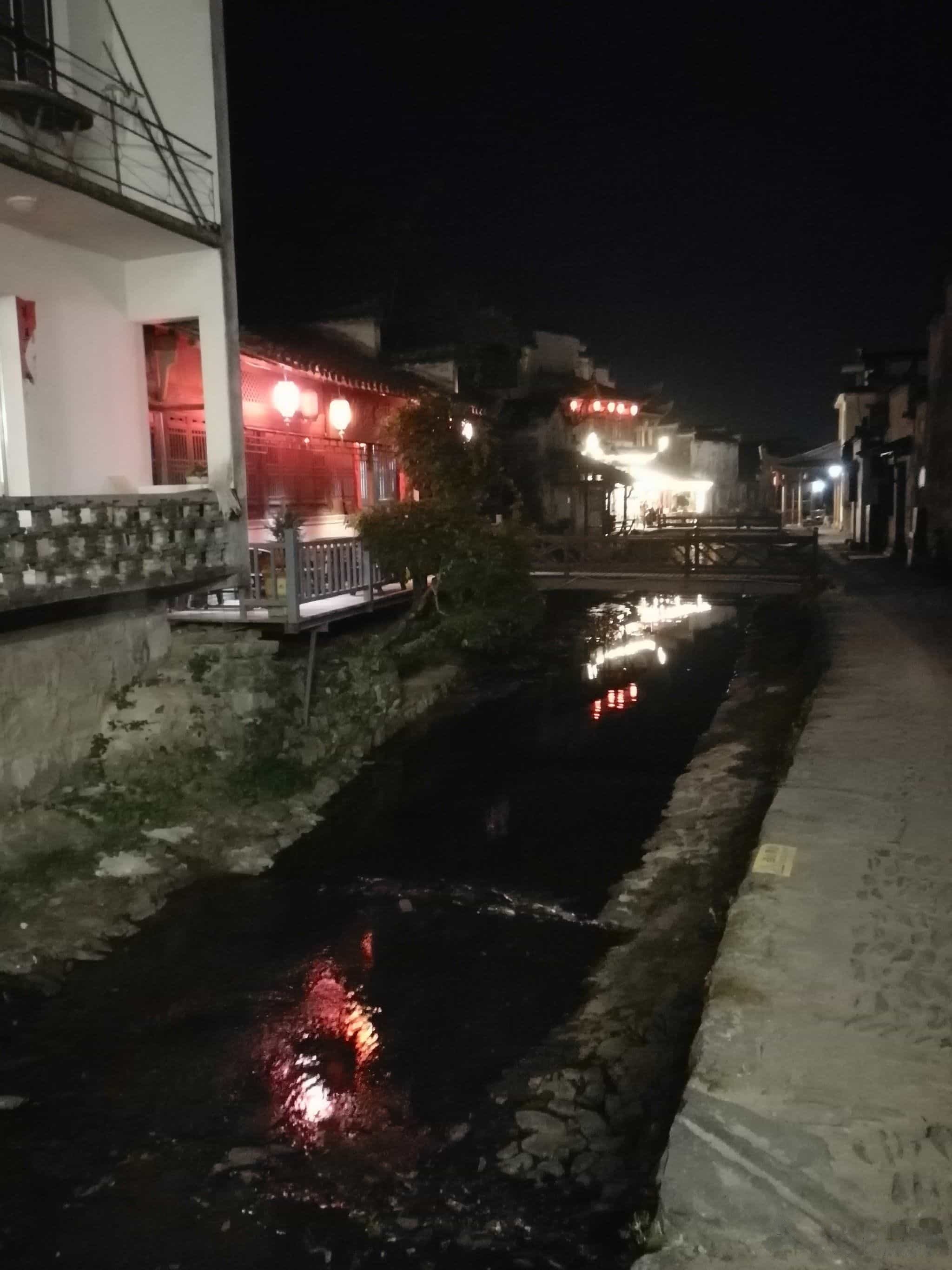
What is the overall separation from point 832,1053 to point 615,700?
37.0ft

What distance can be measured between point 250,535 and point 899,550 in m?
22.9

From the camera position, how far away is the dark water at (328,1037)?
15.8 feet

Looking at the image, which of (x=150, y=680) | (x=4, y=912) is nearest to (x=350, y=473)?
(x=150, y=680)

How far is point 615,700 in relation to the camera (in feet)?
52.5

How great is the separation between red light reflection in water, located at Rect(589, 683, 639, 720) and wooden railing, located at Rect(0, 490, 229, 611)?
A: 6.54 m

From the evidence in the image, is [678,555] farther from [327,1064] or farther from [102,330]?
[327,1064]

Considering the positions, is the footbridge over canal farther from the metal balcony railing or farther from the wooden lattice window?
the wooden lattice window

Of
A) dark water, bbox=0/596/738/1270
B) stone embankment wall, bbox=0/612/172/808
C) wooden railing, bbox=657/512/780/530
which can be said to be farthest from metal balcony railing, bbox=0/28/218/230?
wooden railing, bbox=657/512/780/530

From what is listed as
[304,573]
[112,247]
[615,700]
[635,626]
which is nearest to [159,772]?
[304,573]

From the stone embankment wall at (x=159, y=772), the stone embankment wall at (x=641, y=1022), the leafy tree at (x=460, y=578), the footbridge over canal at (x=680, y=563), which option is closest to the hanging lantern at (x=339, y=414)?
the leafy tree at (x=460, y=578)

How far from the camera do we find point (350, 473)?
20.8m

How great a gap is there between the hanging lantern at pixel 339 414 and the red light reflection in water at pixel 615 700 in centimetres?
738

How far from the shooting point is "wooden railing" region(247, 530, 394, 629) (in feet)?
41.1

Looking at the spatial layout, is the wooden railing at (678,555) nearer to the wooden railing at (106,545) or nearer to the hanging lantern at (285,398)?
the hanging lantern at (285,398)
